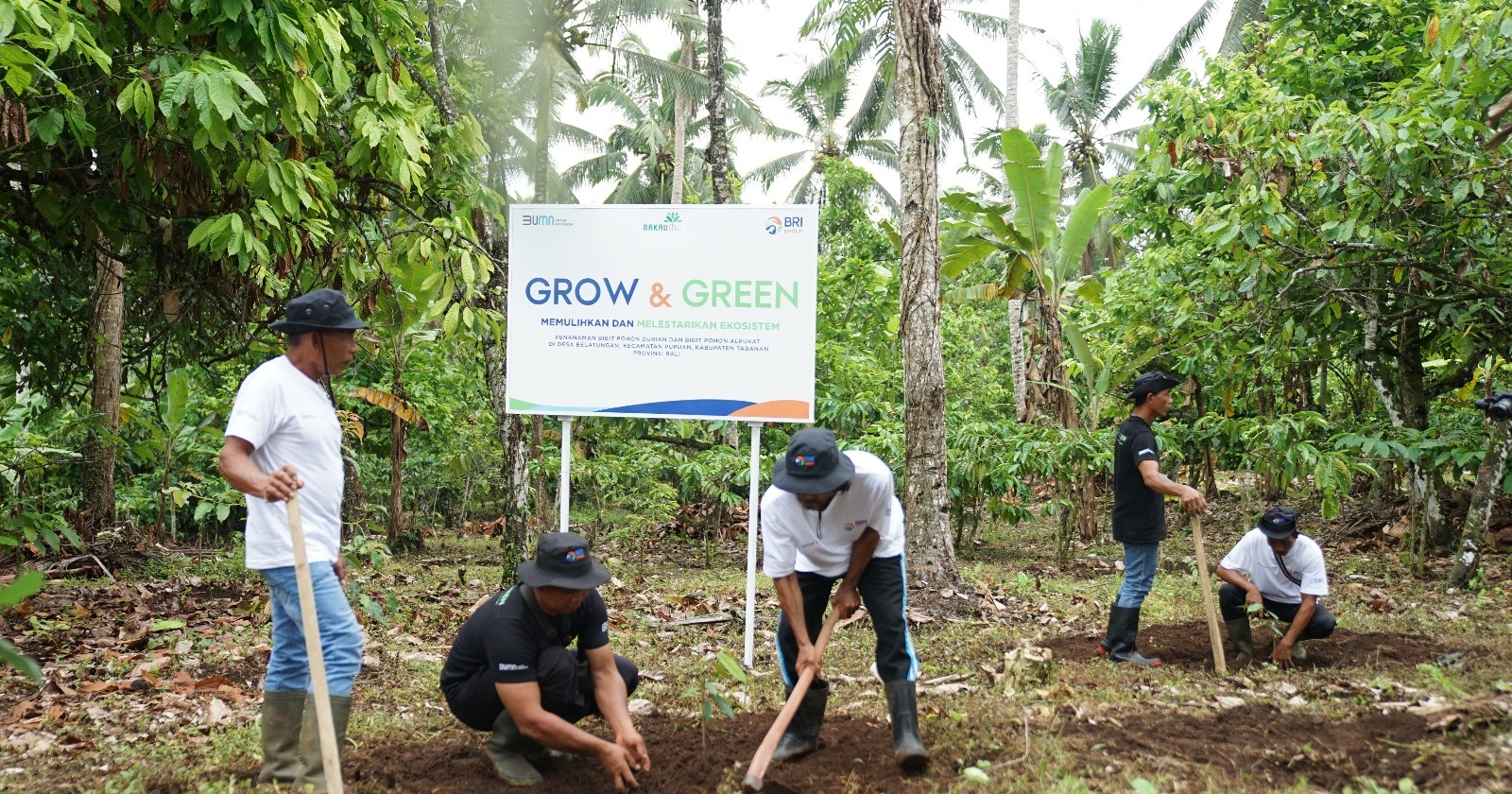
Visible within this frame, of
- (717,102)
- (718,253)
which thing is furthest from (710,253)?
(717,102)

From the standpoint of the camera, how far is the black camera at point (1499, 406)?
7391 mm

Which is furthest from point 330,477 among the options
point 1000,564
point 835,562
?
point 1000,564

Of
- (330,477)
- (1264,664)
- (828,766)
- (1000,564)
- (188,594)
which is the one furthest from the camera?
(1000,564)

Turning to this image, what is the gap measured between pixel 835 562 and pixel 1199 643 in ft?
11.4

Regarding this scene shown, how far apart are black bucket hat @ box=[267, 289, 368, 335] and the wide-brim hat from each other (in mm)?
1152

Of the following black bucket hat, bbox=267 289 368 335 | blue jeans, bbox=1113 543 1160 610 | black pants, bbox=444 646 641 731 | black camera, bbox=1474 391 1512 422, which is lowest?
black pants, bbox=444 646 641 731

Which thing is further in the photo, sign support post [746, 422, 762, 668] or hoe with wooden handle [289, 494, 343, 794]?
sign support post [746, 422, 762, 668]

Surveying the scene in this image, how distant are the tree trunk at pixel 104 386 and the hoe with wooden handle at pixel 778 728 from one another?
6769 millimetres

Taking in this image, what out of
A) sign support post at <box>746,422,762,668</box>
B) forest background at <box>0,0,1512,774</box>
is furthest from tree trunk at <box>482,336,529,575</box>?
sign support post at <box>746,422,762,668</box>

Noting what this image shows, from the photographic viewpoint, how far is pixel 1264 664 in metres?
6.29

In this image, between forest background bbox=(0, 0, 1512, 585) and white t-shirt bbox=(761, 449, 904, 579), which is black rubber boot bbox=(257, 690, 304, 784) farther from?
forest background bbox=(0, 0, 1512, 585)

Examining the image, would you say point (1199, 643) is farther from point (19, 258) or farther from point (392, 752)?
point (19, 258)

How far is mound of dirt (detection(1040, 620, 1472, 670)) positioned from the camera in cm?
627

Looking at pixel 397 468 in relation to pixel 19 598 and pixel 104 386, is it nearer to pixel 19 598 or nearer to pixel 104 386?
pixel 104 386
